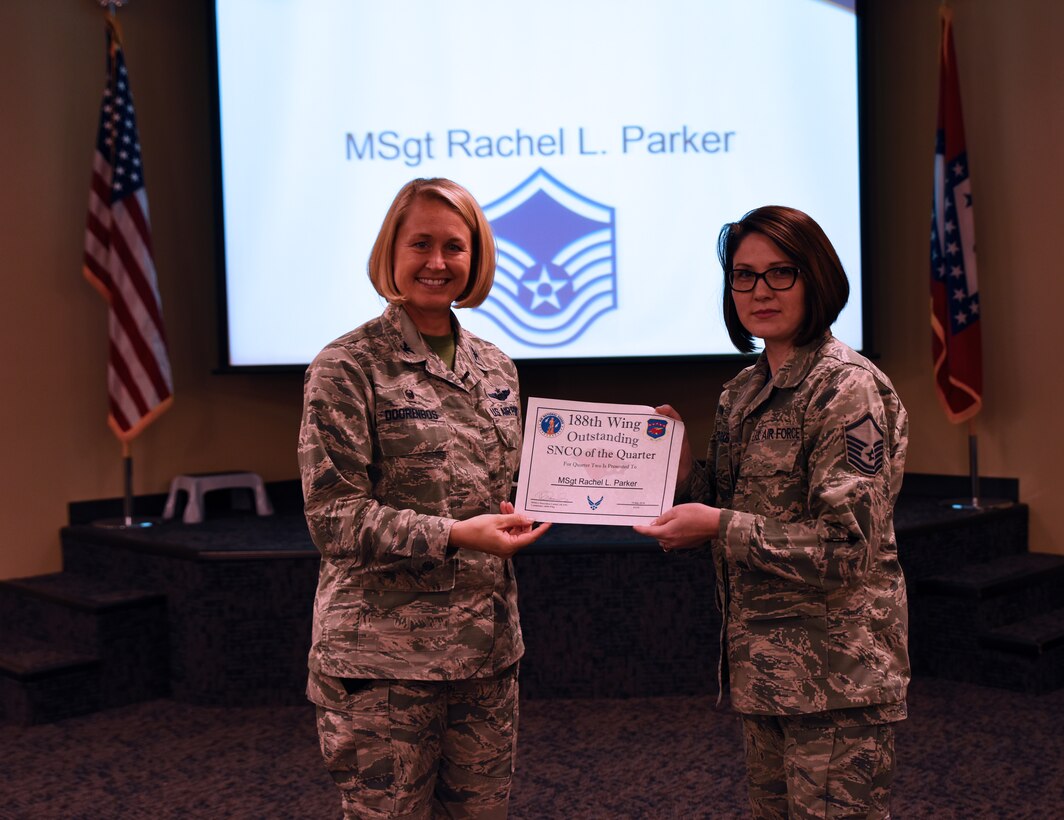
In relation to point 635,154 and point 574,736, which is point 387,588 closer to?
point 574,736

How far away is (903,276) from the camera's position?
4.50m

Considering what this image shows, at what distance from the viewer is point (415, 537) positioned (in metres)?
1.57

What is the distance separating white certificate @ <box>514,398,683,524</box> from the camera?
5.45 feet

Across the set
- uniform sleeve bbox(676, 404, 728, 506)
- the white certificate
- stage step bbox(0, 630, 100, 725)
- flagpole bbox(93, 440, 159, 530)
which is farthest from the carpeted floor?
the white certificate

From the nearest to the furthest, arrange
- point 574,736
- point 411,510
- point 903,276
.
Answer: point 411,510
point 574,736
point 903,276

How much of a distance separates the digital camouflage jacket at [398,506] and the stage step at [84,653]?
2116mm

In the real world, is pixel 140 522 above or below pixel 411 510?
below

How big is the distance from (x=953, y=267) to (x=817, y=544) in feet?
9.69

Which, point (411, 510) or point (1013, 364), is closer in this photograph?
point (411, 510)

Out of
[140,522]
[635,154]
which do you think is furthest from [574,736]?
[635,154]

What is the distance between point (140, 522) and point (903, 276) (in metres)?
3.23

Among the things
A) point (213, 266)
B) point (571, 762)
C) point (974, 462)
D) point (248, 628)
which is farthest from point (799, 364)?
point (213, 266)

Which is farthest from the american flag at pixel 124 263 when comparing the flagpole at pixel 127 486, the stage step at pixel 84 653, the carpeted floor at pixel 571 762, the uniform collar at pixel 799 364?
the uniform collar at pixel 799 364

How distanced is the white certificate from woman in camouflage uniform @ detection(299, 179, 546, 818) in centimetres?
8
